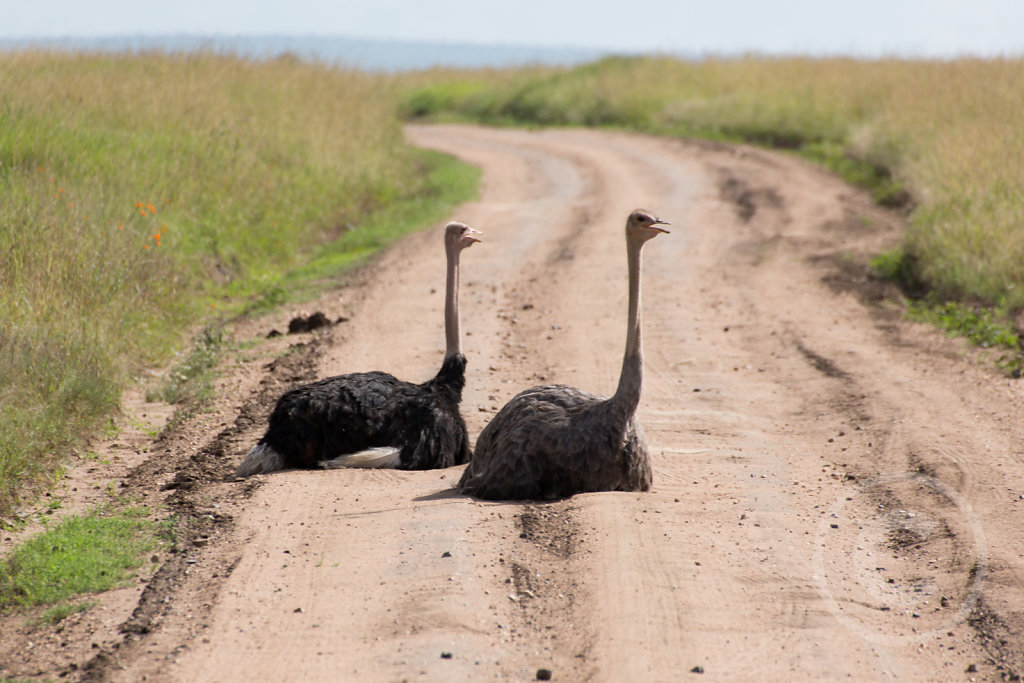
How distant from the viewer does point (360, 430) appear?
6316 millimetres

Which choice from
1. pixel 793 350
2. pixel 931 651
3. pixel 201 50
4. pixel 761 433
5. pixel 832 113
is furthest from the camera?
pixel 832 113

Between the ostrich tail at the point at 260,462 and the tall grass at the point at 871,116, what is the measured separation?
6.60m

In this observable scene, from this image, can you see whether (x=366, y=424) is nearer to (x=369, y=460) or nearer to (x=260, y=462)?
(x=369, y=460)

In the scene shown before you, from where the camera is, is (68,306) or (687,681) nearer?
(687,681)

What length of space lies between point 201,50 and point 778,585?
643 inches

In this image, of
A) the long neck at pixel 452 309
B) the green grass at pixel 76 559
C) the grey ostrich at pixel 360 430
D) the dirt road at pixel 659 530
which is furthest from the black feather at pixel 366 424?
the green grass at pixel 76 559

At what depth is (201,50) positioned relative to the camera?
18.3m

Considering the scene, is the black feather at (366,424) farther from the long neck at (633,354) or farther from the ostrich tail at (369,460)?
the long neck at (633,354)

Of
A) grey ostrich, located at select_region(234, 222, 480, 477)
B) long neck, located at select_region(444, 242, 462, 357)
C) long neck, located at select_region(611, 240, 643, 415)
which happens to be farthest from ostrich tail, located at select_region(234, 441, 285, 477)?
long neck, located at select_region(611, 240, 643, 415)

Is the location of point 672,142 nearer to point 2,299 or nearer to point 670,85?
point 670,85

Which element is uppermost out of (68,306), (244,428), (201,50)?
(201,50)

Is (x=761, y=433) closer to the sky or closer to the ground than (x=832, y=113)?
closer to the ground

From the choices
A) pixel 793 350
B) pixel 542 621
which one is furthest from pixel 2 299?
pixel 793 350

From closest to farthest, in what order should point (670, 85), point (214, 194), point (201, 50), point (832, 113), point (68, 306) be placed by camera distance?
point (68, 306) < point (214, 194) < point (201, 50) < point (832, 113) < point (670, 85)
